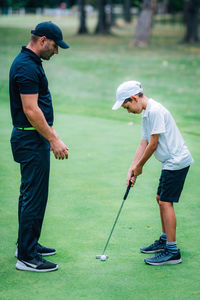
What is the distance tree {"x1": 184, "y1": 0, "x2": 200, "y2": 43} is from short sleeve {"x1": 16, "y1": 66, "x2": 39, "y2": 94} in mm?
27287

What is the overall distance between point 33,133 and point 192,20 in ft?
90.4

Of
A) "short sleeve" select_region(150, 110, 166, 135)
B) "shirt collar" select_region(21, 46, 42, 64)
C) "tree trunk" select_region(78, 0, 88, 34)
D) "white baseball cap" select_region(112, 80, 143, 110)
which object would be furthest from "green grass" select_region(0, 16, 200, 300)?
"tree trunk" select_region(78, 0, 88, 34)

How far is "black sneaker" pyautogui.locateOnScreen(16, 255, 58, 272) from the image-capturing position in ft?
14.6

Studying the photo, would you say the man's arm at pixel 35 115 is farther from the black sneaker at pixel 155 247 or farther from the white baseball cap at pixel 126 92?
the black sneaker at pixel 155 247

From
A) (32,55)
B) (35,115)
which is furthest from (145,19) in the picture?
(35,115)

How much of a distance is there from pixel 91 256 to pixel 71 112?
24.1ft

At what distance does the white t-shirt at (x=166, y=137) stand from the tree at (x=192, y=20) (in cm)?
2682

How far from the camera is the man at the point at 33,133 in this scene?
416 cm

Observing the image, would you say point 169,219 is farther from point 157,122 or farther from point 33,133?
point 33,133

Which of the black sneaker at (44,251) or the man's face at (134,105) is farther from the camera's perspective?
the black sneaker at (44,251)

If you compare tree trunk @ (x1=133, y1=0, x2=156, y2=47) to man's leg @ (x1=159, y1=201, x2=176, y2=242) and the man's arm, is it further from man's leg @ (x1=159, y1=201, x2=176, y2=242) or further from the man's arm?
the man's arm

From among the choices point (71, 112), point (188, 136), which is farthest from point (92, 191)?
point (71, 112)

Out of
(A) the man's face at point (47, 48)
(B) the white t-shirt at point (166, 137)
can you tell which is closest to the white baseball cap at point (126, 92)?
(B) the white t-shirt at point (166, 137)

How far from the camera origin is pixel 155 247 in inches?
191
